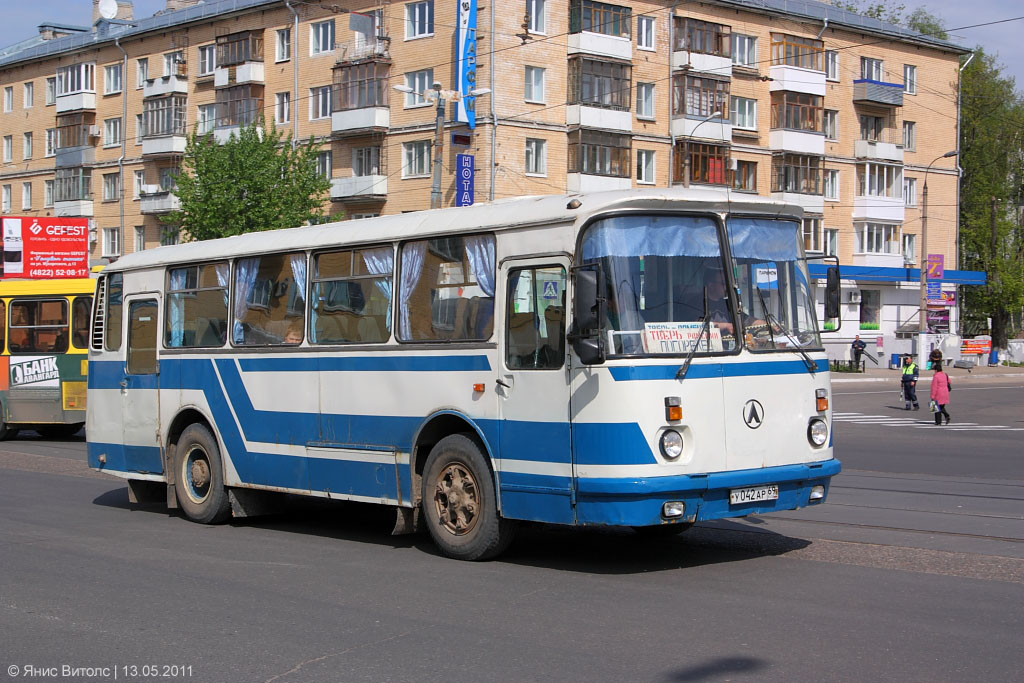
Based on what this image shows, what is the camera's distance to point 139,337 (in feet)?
43.6

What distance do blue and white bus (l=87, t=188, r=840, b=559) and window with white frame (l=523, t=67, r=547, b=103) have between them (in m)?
37.6

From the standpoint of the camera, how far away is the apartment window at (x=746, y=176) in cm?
5659

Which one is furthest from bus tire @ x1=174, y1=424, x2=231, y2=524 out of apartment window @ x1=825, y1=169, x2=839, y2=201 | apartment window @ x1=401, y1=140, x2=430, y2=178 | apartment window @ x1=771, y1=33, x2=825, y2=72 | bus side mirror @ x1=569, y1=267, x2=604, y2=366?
apartment window @ x1=825, y1=169, x2=839, y2=201

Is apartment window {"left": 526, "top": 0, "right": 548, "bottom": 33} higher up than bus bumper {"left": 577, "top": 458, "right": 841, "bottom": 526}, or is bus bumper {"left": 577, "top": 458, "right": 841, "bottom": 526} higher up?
apartment window {"left": 526, "top": 0, "right": 548, "bottom": 33}

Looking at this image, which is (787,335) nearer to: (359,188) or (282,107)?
(359,188)

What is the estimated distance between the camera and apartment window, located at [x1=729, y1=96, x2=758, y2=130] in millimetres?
56156

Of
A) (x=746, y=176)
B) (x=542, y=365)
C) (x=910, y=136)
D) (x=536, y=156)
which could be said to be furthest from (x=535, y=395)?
(x=910, y=136)

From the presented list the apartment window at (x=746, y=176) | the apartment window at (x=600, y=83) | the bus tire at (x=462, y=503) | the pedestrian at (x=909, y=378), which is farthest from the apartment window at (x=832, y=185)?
the bus tire at (x=462, y=503)

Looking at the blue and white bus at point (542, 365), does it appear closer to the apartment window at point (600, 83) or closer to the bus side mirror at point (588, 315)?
the bus side mirror at point (588, 315)

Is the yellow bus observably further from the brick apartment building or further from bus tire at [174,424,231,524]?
the brick apartment building

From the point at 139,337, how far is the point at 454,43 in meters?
36.6

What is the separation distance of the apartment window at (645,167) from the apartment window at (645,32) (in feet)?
15.0

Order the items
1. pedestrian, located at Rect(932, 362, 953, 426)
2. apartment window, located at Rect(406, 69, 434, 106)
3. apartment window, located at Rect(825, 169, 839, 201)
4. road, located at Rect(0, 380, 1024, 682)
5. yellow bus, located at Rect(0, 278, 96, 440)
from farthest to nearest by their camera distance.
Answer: apartment window, located at Rect(825, 169, 839, 201) < apartment window, located at Rect(406, 69, 434, 106) < pedestrian, located at Rect(932, 362, 953, 426) < yellow bus, located at Rect(0, 278, 96, 440) < road, located at Rect(0, 380, 1024, 682)

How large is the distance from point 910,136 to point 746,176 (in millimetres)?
13709
